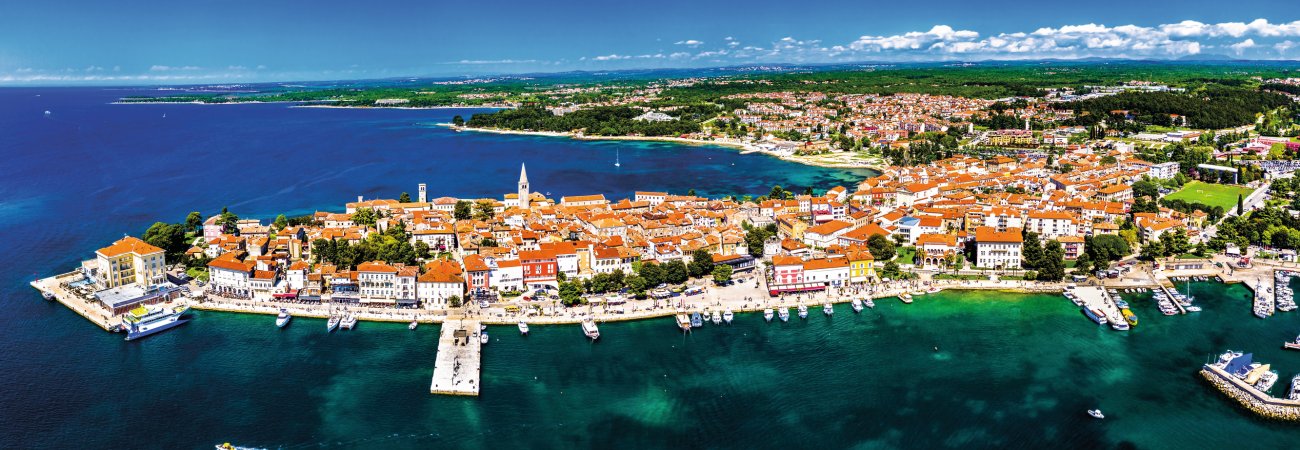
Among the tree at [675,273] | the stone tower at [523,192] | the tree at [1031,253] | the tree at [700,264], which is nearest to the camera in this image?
the tree at [675,273]

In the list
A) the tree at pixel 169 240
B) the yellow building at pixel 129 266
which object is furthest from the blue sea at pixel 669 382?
the tree at pixel 169 240

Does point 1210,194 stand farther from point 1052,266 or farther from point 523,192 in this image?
point 523,192

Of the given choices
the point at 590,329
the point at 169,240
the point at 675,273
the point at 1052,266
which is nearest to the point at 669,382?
the point at 590,329

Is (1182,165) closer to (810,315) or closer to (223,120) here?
(810,315)

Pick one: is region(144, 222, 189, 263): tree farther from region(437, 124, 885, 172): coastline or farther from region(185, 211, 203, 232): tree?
region(437, 124, 885, 172): coastline

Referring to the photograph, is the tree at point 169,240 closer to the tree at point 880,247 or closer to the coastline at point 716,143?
the tree at point 880,247

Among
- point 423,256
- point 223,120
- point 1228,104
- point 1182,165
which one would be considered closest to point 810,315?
point 423,256
